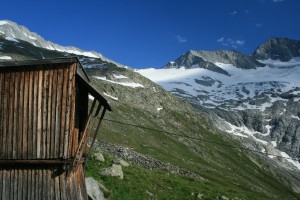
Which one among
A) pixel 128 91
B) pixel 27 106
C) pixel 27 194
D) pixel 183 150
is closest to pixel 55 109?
pixel 27 106

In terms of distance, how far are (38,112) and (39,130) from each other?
0.92 m

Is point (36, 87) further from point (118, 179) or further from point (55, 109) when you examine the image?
point (118, 179)

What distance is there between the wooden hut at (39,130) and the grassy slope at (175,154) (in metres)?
12.0

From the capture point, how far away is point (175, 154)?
108 m

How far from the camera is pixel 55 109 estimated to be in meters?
22.5

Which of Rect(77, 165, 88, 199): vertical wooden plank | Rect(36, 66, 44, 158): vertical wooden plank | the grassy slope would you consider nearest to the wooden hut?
Rect(36, 66, 44, 158): vertical wooden plank

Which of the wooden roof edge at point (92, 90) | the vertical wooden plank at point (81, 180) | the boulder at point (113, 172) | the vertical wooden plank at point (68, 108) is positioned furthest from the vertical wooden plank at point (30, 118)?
the boulder at point (113, 172)

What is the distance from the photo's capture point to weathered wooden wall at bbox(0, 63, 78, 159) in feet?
73.0

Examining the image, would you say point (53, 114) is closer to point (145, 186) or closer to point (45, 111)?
point (45, 111)

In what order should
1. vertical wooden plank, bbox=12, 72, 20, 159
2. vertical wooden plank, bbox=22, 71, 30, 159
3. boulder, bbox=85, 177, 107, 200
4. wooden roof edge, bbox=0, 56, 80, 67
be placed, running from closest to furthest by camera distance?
vertical wooden plank, bbox=22, 71, 30, 159 < vertical wooden plank, bbox=12, 72, 20, 159 < wooden roof edge, bbox=0, 56, 80, 67 < boulder, bbox=85, 177, 107, 200

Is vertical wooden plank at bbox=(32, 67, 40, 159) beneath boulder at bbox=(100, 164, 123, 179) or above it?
above

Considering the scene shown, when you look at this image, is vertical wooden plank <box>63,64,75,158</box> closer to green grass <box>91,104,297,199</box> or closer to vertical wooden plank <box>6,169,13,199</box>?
vertical wooden plank <box>6,169,13,199</box>

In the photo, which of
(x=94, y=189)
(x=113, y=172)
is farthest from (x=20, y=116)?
(x=113, y=172)

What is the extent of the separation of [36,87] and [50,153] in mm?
3494
